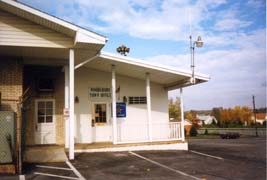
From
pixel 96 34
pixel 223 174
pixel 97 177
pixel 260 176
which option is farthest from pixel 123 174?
pixel 96 34

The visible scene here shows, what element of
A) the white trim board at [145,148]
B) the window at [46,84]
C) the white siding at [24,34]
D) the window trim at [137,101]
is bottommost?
the white trim board at [145,148]

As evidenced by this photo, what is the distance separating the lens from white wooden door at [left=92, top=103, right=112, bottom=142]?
13.9m

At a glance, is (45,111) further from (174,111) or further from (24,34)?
(174,111)

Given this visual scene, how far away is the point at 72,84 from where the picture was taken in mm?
9789

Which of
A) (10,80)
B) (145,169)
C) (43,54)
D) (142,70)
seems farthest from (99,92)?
(145,169)

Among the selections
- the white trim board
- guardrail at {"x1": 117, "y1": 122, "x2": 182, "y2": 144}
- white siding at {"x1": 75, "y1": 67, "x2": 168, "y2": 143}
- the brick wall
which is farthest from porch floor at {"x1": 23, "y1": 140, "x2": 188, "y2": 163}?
the brick wall

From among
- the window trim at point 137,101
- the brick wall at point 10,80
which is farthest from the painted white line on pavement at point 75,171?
the window trim at point 137,101

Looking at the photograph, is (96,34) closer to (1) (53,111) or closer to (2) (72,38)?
(2) (72,38)

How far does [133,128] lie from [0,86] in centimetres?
655

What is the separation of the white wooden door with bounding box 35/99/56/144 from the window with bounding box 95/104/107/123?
6.84 ft

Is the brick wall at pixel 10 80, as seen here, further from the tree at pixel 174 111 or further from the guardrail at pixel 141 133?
the tree at pixel 174 111

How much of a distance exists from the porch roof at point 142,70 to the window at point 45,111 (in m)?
2.54

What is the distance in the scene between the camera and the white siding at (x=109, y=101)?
1373cm

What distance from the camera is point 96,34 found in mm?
9312
